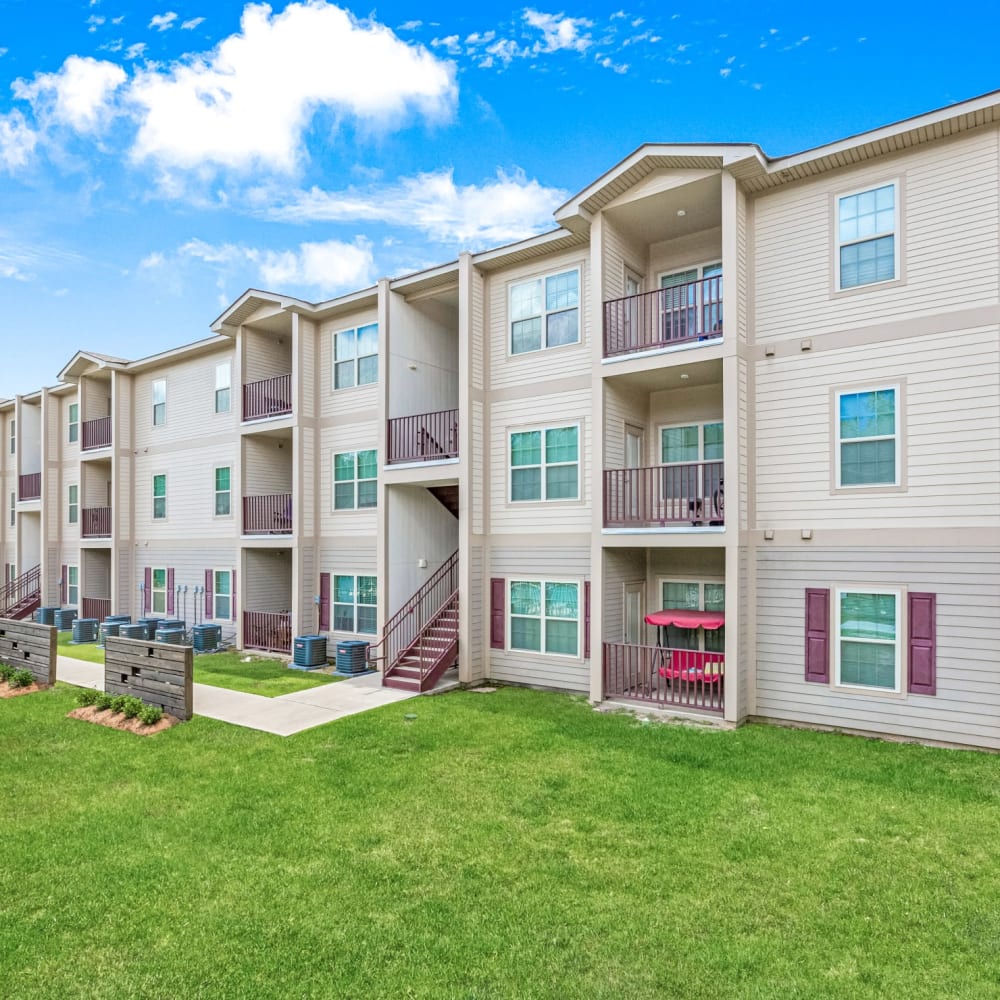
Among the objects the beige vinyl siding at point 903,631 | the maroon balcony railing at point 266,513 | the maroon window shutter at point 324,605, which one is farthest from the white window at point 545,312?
the maroon balcony railing at point 266,513

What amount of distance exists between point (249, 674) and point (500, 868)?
10.8 meters

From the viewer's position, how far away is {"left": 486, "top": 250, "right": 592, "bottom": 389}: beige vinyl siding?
13.2 m

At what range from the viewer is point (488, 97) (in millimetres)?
21125

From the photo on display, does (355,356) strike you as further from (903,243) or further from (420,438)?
(903,243)

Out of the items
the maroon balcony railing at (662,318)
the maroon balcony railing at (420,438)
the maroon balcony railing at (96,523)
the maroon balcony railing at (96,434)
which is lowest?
the maroon balcony railing at (96,523)

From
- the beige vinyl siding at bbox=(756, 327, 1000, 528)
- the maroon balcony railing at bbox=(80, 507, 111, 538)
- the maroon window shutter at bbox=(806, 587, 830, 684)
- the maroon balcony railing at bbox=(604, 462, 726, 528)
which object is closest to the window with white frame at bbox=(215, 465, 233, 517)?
the maroon balcony railing at bbox=(80, 507, 111, 538)

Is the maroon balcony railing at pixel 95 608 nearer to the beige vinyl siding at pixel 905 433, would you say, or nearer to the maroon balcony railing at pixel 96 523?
the maroon balcony railing at pixel 96 523

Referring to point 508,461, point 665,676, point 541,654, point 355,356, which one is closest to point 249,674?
point 541,654

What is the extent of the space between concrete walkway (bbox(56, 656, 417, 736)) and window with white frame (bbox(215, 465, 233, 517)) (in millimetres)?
6499

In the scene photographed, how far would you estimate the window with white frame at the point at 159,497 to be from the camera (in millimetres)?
22203

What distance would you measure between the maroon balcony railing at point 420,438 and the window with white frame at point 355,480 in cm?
170

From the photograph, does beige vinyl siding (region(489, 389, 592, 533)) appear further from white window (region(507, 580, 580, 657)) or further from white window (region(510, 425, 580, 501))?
white window (region(507, 580, 580, 657))

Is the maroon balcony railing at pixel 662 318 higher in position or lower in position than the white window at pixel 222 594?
higher

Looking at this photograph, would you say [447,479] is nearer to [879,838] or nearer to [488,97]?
[879,838]
